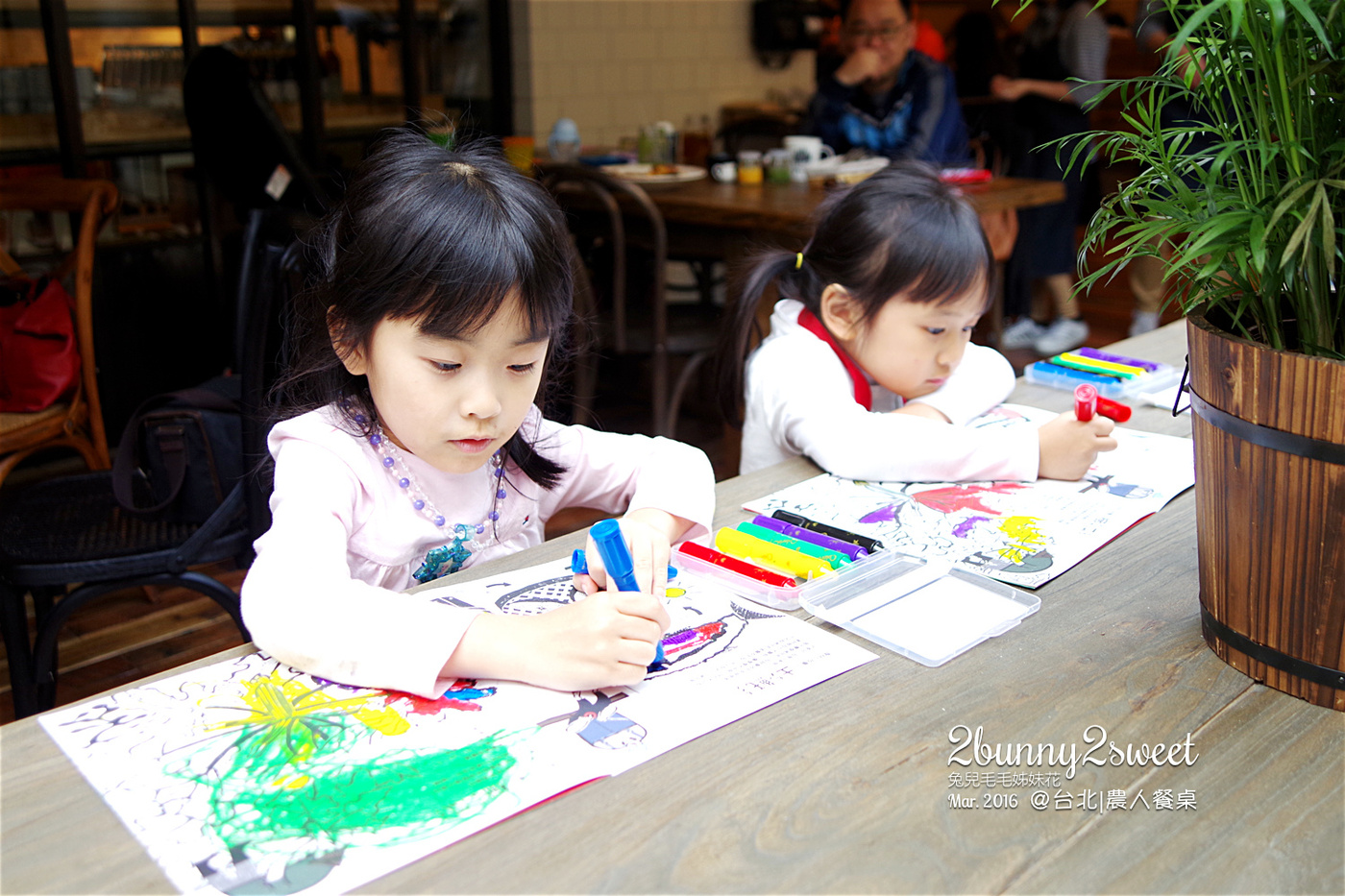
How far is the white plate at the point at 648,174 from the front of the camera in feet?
10.6

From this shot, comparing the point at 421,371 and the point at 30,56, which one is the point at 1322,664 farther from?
the point at 30,56

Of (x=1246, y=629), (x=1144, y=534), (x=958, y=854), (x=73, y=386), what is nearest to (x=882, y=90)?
(x=73, y=386)

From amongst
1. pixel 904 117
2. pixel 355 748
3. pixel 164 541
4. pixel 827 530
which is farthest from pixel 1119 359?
pixel 904 117

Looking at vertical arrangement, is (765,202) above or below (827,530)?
above

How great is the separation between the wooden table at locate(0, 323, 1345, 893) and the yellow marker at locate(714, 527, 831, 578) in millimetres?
131

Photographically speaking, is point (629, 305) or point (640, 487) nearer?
point (640, 487)

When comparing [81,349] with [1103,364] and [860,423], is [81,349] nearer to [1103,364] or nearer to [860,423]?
[860,423]

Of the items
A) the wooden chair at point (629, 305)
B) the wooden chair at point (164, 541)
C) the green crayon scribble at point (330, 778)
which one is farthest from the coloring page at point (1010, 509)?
the wooden chair at point (629, 305)

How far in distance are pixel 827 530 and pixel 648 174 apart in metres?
2.49

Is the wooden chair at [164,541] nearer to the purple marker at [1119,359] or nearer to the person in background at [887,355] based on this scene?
the person in background at [887,355]

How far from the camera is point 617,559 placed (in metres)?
0.83

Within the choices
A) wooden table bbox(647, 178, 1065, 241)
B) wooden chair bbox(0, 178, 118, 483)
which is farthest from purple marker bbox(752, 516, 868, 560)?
wooden table bbox(647, 178, 1065, 241)

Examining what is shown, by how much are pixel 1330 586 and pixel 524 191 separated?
29.0 inches

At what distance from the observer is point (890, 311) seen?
1423 millimetres
